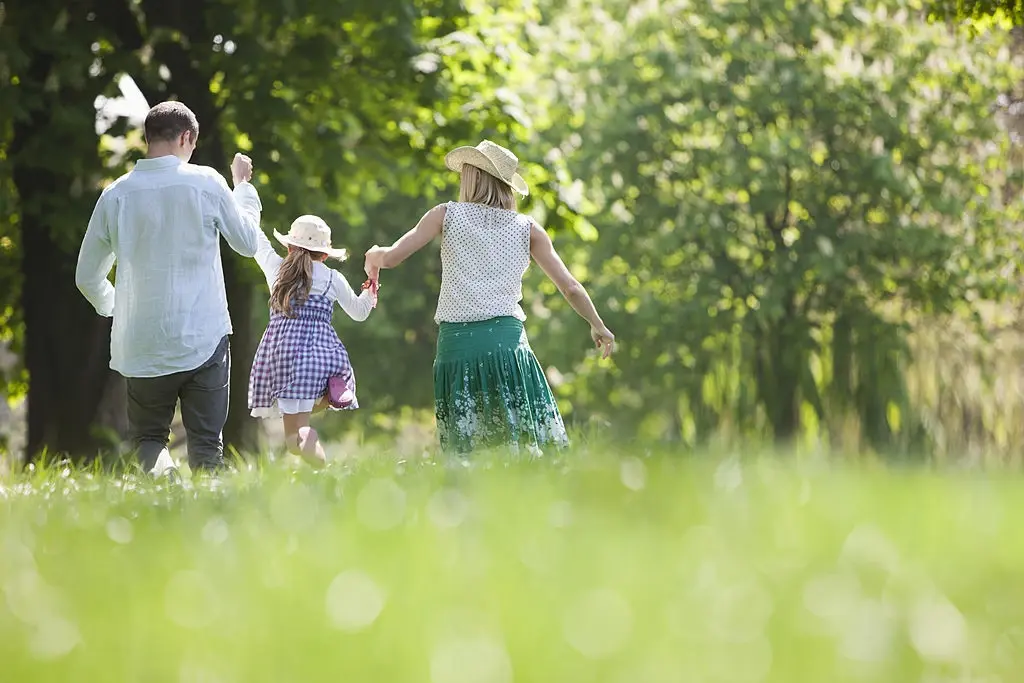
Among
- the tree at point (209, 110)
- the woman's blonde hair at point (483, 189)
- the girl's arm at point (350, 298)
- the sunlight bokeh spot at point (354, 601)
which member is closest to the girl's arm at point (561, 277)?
the woman's blonde hair at point (483, 189)

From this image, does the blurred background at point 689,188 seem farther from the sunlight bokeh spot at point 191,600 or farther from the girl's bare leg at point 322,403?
the sunlight bokeh spot at point 191,600

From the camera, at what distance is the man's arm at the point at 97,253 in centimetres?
699

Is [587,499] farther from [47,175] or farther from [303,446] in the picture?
[47,175]

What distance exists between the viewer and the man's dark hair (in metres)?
6.95

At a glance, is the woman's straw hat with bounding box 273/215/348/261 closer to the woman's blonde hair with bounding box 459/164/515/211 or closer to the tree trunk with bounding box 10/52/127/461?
the woman's blonde hair with bounding box 459/164/515/211

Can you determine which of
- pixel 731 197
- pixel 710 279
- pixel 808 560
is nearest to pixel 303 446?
pixel 808 560

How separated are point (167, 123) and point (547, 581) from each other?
4.59m

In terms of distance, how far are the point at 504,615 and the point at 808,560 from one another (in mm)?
853

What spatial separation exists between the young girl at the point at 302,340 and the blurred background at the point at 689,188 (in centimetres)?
435

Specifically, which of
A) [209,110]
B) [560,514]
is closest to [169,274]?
[560,514]

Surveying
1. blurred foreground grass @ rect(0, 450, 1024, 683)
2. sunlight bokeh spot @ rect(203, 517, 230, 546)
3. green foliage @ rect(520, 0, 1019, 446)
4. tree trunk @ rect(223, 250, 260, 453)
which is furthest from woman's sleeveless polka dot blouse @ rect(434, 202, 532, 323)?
green foliage @ rect(520, 0, 1019, 446)

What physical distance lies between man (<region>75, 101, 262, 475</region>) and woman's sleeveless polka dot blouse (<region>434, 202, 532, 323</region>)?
102 cm

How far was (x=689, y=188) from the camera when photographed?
24.4 meters

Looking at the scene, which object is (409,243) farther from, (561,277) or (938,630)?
(938,630)
